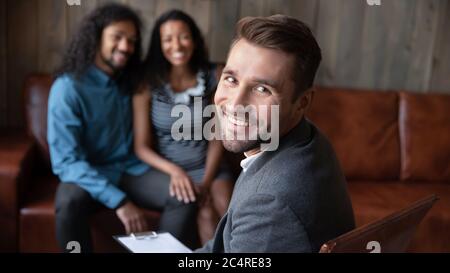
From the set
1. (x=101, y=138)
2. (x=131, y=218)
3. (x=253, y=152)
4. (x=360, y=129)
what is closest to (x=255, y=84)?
(x=253, y=152)

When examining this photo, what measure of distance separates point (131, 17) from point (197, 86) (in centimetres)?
31

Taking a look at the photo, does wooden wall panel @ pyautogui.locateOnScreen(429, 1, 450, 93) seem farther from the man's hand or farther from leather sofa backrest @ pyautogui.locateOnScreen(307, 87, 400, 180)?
the man's hand

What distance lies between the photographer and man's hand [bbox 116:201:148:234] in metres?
1.69

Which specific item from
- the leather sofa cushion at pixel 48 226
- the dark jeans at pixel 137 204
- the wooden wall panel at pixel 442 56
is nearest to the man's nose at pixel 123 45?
the dark jeans at pixel 137 204

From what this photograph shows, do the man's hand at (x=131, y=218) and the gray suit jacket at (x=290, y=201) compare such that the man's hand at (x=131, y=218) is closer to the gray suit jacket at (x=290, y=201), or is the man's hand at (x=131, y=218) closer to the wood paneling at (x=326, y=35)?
the wood paneling at (x=326, y=35)

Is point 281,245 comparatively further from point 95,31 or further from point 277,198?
point 95,31

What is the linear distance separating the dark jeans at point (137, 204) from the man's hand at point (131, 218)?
2.5 inches

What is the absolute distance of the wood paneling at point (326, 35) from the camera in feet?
6.89

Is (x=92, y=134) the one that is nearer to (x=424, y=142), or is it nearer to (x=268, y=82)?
(x=268, y=82)

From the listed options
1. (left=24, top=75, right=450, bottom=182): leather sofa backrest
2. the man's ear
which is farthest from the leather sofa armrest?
the man's ear

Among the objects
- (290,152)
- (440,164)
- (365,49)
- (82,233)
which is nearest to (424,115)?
(440,164)

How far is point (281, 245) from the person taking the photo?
0.77 metres

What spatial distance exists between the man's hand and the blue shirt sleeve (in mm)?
27

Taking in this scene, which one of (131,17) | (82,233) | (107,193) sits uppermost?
(131,17)
